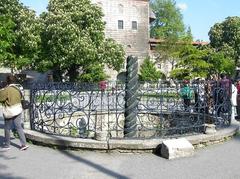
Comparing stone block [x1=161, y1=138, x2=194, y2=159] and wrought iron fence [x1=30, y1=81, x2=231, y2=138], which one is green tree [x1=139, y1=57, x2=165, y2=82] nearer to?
wrought iron fence [x1=30, y1=81, x2=231, y2=138]

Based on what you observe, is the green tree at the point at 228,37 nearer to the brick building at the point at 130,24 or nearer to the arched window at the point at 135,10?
the brick building at the point at 130,24

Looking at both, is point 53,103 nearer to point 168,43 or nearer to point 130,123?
point 130,123

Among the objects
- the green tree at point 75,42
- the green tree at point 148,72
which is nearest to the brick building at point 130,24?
the green tree at point 148,72

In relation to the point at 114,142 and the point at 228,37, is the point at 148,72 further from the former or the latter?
the point at 114,142

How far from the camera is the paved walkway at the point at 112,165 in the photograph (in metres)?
7.23

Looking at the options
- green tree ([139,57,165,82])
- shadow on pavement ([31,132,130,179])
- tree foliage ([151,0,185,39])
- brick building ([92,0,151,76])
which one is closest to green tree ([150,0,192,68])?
tree foliage ([151,0,185,39])

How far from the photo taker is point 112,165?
7.89 metres

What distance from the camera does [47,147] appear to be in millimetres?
9352

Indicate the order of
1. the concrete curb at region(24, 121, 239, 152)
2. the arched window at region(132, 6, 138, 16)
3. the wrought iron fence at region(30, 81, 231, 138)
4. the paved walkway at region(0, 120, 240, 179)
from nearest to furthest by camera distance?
→ the paved walkway at region(0, 120, 240, 179) → the concrete curb at region(24, 121, 239, 152) → the wrought iron fence at region(30, 81, 231, 138) → the arched window at region(132, 6, 138, 16)

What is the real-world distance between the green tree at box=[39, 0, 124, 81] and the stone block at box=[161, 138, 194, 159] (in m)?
28.1

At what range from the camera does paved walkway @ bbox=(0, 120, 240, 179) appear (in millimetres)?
7234

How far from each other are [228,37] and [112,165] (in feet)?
170

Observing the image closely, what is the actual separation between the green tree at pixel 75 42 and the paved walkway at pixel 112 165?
1094 inches

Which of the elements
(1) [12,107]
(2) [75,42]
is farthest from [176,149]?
(2) [75,42]
